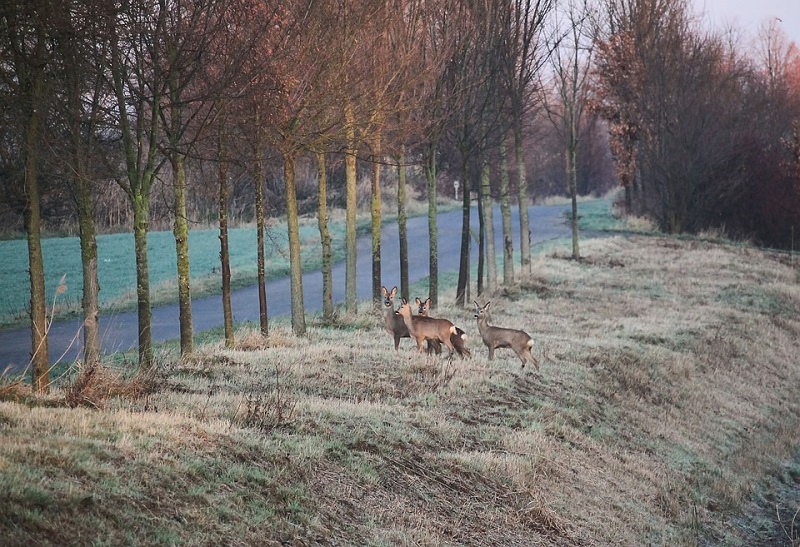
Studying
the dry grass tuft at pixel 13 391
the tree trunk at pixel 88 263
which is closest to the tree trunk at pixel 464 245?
the tree trunk at pixel 88 263

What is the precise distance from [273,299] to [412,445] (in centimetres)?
1617

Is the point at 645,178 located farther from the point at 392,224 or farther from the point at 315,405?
the point at 315,405

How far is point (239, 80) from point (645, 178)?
125 ft

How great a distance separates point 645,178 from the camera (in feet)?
160

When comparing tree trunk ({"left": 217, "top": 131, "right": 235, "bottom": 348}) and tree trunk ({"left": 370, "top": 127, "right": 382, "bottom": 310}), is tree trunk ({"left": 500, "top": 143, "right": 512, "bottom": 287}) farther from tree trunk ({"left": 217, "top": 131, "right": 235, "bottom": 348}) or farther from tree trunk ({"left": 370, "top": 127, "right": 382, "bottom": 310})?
tree trunk ({"left": 217, "top": 131, "right": 235, "bottom": 348})

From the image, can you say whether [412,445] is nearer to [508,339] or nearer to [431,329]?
[431,329]

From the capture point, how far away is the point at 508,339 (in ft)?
53.4

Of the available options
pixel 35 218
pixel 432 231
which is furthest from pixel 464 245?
pixel 35 218

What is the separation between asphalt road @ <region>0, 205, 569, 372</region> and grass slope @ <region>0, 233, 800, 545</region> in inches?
85.8

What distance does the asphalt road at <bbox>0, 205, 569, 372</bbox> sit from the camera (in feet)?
61.4

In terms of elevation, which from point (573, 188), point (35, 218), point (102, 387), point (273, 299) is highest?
point (573, 188)

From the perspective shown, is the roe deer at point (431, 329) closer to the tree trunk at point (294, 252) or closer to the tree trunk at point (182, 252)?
the tree trunk at point (294, 252)

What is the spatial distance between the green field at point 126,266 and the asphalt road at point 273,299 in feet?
2.58

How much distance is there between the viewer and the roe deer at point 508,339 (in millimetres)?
16172
